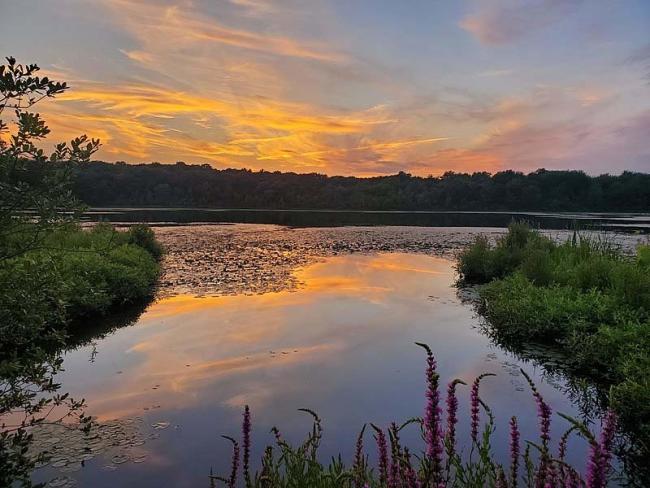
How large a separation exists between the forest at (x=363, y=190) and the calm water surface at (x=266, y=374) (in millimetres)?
93815

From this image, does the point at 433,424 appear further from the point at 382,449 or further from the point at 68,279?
the point at 68,279

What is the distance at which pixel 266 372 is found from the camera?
9.43m

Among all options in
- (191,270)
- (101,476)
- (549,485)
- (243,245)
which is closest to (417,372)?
(101,476)

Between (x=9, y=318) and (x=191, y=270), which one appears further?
(x=191, y=270)

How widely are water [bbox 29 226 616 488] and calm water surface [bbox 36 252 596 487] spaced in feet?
0.09

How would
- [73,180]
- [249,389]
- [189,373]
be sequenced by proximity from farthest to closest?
1. [189,373]
2. [249,389]
3. [73,180]

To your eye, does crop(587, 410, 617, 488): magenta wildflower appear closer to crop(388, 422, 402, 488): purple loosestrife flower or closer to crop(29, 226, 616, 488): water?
crop(388, 422, 402, 488): purple loosestrife flower

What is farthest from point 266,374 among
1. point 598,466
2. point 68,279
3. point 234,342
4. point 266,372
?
point 598,466

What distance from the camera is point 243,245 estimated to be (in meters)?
31.7

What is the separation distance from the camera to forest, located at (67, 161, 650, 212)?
103 meters

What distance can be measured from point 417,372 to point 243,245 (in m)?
23.5

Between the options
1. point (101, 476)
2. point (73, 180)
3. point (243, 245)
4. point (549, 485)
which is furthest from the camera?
point (243, 245)

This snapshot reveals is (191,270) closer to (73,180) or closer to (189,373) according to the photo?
(189,373)

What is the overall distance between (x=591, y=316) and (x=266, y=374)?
7476 mm
